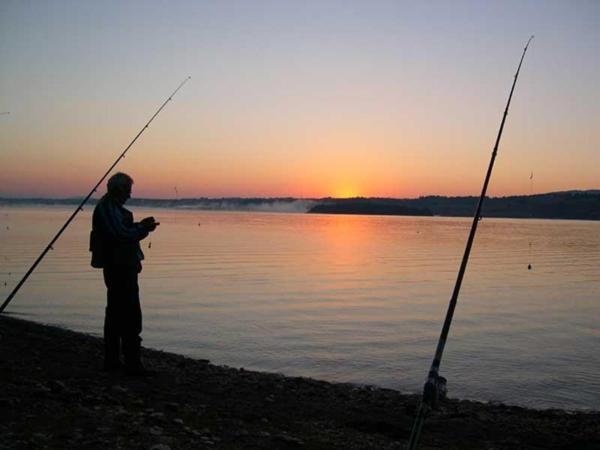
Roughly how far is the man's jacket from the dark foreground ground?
1.53 m

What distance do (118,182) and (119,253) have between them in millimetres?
896

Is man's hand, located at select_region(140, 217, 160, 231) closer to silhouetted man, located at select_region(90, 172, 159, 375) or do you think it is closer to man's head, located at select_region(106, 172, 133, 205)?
silhouetted man, located at select_region(90, 172, 159, 375)

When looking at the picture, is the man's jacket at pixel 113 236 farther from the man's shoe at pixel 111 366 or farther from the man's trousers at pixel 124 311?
the man's shoe at pixel 111 366

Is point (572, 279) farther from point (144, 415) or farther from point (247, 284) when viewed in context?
point (144, 415)

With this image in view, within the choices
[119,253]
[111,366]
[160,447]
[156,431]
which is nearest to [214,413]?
[156,431]

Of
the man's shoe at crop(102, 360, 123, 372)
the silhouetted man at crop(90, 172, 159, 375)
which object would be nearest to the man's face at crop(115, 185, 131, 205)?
the silhouetted man at crop(90, 172, 159, 375)

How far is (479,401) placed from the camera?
34.0ft

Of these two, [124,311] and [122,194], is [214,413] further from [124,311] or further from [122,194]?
[122,194]

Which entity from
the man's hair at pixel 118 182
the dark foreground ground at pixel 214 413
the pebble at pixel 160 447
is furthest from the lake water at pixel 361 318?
the pebble at pixel 160 447

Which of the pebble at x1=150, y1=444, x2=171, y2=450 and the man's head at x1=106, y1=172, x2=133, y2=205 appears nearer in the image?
the pebble at x1=150, y1=444, x2=171, y2=450

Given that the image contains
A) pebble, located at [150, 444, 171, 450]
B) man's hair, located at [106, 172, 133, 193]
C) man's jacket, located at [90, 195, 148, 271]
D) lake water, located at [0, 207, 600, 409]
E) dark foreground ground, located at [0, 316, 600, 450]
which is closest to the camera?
pebble, located at [150, 444, 171, 450]

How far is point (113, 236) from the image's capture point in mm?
7297

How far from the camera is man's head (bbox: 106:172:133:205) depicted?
741cm

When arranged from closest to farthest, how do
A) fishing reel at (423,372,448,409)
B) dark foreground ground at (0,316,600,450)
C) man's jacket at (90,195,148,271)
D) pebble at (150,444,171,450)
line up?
fishing reel at (423,372,448,409) < pebble at (150,444,171,450) < dark foreground ground at (0,316,600,450) < man's jacket at (90,195,148,271)
